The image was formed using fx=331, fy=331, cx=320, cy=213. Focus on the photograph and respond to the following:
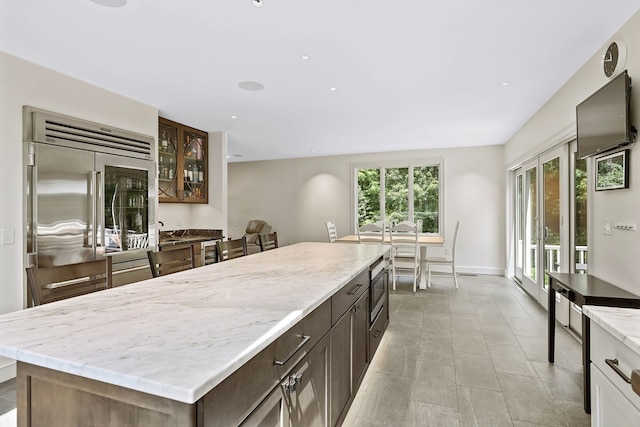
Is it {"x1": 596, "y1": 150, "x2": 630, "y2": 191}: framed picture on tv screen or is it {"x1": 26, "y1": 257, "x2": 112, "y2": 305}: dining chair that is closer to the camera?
{"x1": 26, "y1": 257, "x2": 112, "y2": 305}: dining chair

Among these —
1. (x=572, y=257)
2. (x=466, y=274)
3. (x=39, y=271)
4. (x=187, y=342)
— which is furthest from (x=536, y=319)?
(x=39, y=271)

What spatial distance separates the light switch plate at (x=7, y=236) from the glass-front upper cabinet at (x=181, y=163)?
1767 mm

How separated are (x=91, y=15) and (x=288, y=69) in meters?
1.42

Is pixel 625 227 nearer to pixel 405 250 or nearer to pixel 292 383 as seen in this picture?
pixel 292 383

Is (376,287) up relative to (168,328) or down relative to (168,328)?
down

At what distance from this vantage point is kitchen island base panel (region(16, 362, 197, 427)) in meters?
0.74

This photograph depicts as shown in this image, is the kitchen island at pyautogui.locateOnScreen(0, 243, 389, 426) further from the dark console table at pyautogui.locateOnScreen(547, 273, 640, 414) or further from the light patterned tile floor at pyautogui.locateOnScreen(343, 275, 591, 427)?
the dark console table at pyautogui.locateOnScreen(547, 273, 640, 414)

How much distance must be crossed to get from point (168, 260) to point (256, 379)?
1.48 meters

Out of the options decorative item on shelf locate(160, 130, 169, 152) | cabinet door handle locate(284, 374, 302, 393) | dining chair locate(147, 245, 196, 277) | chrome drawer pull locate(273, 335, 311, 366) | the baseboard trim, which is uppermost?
decorative item on shelf locate(160, 130, 169, 152)

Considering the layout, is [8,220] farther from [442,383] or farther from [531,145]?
[531,145]

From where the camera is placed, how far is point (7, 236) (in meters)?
2.57

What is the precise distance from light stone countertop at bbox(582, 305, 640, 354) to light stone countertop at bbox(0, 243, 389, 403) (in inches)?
39.5

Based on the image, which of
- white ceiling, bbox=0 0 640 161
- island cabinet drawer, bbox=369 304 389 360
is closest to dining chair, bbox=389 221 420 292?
white ceiling, bbox=0 0 640 161

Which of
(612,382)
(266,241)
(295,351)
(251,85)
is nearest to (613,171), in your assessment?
(612,382)
